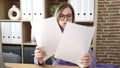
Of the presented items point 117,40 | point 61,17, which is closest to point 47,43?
point 61,17

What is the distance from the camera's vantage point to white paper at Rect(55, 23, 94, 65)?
1147mm

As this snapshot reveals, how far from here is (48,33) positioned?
4.05 feet

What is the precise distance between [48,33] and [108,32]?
6.40 ft

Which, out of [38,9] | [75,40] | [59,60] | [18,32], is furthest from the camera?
[18,32]

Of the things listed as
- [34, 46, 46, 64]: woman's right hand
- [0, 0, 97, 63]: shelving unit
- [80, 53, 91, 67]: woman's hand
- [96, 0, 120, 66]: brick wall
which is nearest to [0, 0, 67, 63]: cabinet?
[0, 0, 97, 63]: shelving unit

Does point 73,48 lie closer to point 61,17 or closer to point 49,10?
point 61,17

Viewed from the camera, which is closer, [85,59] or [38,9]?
[85,59]

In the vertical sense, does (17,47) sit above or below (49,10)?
below

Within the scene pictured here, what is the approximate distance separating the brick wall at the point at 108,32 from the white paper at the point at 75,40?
1.88 metres

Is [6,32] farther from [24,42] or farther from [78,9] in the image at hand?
[78,9]

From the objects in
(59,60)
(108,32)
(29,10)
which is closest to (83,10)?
(108,32)

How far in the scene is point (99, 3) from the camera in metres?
2.96

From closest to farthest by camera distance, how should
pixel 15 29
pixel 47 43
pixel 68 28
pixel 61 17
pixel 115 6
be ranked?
pixel 68 28
pixel 47 43
pixel 61 17
pixel 115 6
pixel 15 29

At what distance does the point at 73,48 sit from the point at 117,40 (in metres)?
1.98
